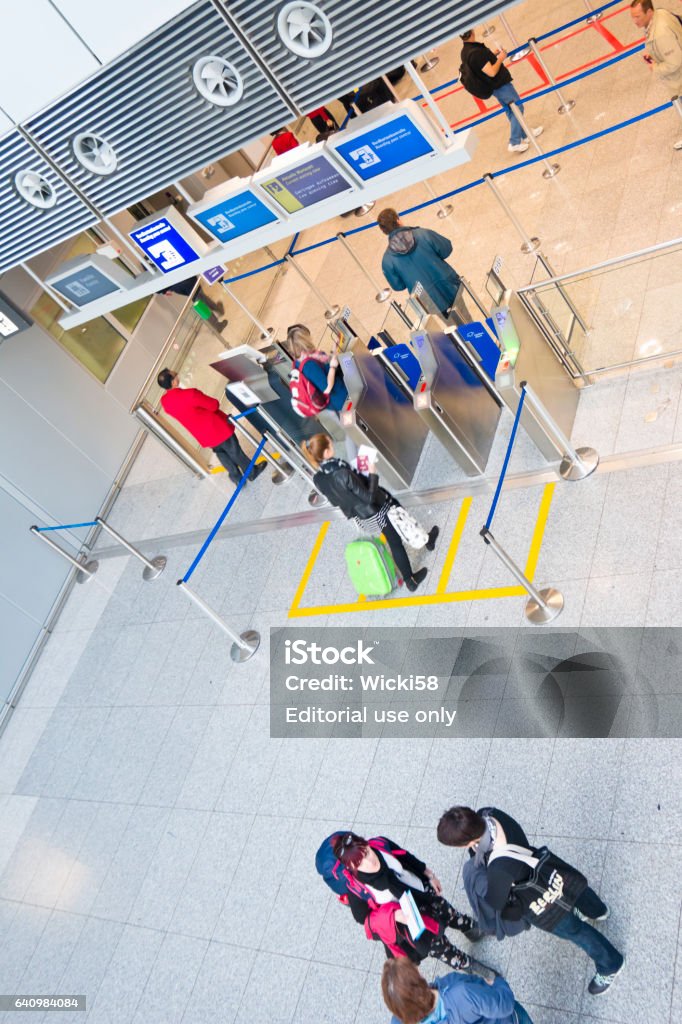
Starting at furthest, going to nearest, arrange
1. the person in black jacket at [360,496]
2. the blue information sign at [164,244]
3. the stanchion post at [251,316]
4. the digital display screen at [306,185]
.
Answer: the stanchion post at [251,316]
the blue information sign at [164,244]
the person in black jacket at [360,496]
the digital display screen at [306,185]

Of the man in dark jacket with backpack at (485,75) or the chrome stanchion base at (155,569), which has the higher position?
the man in dark jacket with backpack at (485,75)

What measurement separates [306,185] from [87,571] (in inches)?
231

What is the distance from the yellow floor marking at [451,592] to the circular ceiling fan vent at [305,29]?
12.0ft

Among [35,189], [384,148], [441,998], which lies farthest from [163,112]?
[441,998]

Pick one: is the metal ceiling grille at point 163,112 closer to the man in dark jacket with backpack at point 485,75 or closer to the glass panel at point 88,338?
the glass panel at point 88,338

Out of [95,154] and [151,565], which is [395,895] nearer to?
[95,154]

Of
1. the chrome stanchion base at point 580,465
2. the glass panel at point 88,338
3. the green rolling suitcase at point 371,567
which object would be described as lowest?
the chrome stanchion base at point 580,465

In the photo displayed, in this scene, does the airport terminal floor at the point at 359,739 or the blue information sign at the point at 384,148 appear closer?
the airport terminal floor at the point at 359,739

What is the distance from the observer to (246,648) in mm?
7504

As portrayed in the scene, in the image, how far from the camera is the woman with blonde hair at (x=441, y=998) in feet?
11.7

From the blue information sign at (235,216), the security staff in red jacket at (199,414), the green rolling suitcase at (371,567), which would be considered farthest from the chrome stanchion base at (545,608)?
the security staff in red jacket at (199,414)

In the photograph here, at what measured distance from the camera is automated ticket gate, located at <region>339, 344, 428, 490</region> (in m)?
7.29

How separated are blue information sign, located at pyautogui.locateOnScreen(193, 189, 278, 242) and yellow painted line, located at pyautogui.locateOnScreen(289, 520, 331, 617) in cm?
289

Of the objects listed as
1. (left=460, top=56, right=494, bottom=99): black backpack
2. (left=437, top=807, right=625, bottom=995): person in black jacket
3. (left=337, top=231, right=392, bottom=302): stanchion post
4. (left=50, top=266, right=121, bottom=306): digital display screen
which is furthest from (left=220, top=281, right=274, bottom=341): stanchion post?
(left=437, top=807, right=625, bottom=995): person in black jacket
